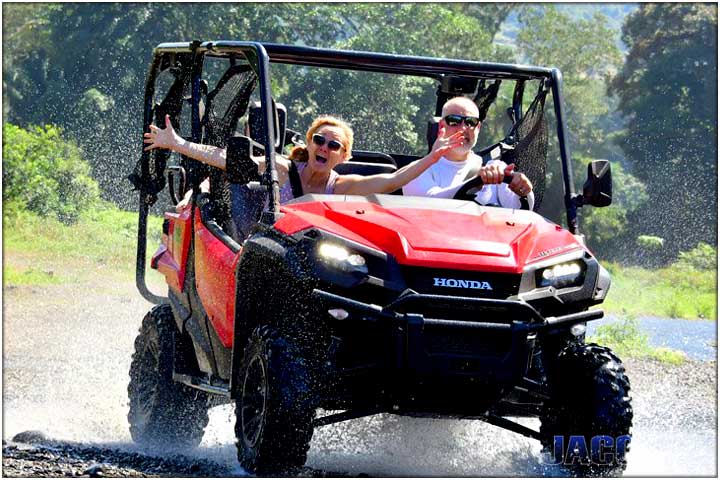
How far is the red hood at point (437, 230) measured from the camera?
23.0ft

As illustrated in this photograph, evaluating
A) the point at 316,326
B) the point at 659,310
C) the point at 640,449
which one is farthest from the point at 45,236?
the point at 316,326

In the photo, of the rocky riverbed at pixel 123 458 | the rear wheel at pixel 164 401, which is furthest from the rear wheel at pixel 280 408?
the rear wheel at pixel 164 401

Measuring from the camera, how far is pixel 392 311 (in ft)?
22.4

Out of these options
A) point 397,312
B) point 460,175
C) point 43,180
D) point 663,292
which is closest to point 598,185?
point 460,175

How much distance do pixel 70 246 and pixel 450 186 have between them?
21.3 metres

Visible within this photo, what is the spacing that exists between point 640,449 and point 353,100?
1458 inches

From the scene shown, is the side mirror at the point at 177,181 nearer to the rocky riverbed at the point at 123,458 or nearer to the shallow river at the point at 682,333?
the rocky riverbed at the point at 123,458

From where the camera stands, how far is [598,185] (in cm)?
794

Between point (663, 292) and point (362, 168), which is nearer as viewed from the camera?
point (362, 168)

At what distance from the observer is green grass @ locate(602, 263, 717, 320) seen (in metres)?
29.0

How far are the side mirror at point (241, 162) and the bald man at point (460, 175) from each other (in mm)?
937

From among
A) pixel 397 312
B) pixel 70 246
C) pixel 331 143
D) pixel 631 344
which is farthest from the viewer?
pixel 70 246

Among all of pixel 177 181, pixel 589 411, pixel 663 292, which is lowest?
pixel 663 292

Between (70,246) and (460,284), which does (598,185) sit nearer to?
(460,284)
